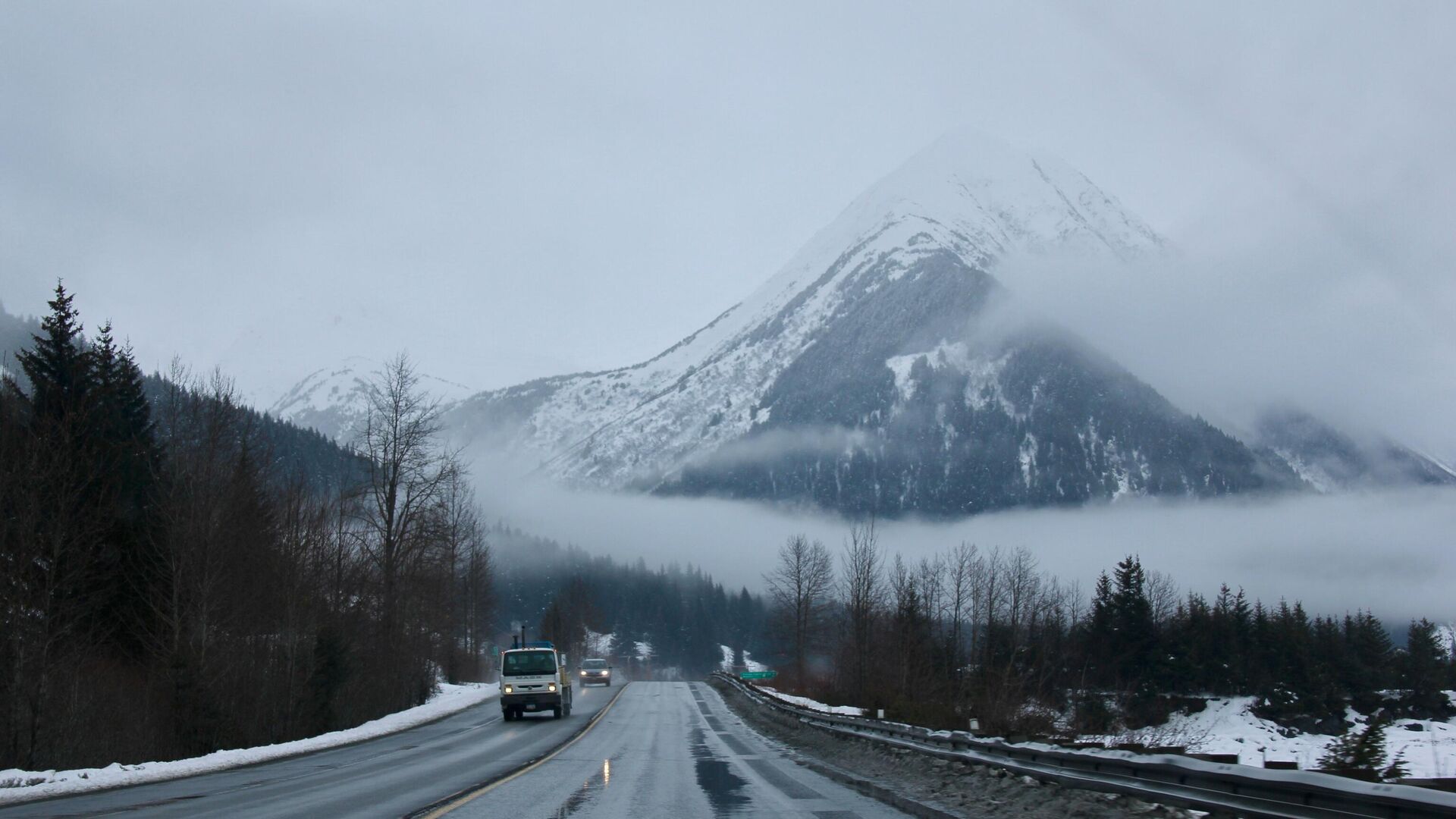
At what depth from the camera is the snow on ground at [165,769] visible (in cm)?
1769

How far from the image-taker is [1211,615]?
268ft

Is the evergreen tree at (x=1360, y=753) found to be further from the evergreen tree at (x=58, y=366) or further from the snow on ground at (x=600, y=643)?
the snow on ground at (x=600, y=643)

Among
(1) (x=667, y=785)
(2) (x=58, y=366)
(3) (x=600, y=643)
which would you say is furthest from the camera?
(3) (x=600, y=643)

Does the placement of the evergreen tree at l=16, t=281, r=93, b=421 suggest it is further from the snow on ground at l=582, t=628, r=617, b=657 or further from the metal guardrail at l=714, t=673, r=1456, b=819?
the snow on ground at l=582, t=628, r=617, b=657

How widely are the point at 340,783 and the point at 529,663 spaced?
71.5 feet

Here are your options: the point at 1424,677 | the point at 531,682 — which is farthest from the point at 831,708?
the point at 1424,677

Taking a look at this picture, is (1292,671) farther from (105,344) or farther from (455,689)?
(105,344)

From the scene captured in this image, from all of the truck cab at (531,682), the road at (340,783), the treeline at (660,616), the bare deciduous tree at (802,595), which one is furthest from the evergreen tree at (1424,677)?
the treeline at (660,616)

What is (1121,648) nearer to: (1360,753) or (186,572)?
(186,572)

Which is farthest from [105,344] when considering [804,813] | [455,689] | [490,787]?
[804,813]

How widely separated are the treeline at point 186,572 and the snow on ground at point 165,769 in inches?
62.8

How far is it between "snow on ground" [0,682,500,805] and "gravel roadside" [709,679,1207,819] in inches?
502

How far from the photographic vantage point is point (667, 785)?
1730 cm

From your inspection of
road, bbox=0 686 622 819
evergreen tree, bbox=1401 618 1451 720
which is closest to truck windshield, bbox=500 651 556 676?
road, bbox=0 686 622 819
